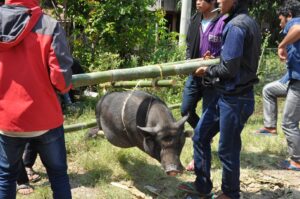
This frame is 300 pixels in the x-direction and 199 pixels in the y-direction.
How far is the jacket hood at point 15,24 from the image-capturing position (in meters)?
2.80

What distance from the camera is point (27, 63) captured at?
2.87 m

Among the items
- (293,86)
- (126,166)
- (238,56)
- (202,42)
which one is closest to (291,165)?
(293,86)

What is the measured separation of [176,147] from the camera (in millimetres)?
4043

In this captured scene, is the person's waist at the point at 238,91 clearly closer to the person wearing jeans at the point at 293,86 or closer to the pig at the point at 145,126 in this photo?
the pig at the point at 145,126

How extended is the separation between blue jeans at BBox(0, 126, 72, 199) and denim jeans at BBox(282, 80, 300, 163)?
3.09m

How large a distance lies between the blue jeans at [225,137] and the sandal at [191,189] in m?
0.06

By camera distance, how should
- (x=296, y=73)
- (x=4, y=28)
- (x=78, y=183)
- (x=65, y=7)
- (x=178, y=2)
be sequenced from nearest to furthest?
1. (x=4, y=28)
2. (x=78, y=183)
3. (x=296, y=73)
4. (x=65, y=7)
5. (x=178, y=2)

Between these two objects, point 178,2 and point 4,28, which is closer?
point 4,28

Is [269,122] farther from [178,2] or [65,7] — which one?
[178,2]

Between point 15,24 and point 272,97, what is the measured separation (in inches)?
175

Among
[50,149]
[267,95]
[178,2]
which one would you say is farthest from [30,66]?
[178,2]

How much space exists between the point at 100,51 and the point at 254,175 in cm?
479

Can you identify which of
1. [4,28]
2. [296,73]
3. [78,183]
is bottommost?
[78,183]

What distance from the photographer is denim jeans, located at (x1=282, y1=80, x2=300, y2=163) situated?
4.99m
